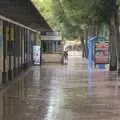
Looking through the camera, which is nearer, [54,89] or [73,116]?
[73,116]

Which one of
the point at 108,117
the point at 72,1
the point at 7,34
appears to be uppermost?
the point at 72,1

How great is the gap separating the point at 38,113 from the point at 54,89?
7191 millimetres

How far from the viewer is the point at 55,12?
2239 inches

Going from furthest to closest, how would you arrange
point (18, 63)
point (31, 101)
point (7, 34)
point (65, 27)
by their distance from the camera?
point (65, 27)
point (18, 63)
point (7, 34)
point (31, 101)

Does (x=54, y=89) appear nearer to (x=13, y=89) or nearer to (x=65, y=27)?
(x=13, y=89)

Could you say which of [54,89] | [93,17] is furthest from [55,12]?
[54,89]

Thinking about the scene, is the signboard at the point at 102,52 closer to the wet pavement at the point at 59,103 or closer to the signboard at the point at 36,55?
the signboard at the point at 36,55

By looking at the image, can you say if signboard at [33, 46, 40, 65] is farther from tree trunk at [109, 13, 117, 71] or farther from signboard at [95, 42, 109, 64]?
tree trunk at [109, 13, 117, 71]

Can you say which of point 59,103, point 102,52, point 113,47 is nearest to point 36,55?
point 102,52

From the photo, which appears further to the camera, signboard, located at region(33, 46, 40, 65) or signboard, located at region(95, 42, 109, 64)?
signboard, located at region(33, 46, 40, 65)

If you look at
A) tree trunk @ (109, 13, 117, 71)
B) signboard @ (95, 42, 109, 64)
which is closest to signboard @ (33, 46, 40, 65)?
signboard @ (95, 42, 109, 64)

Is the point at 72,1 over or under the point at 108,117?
over

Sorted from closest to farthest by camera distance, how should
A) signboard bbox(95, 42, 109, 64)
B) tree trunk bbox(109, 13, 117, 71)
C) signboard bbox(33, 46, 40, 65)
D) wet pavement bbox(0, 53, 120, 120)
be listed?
wet pavement bbox(0, 53, 120, 120)
tree trunk bbox(109, 13, 117, 71)
signboard bbox(95, 42, 109, 64)
signboard bbox(33, 46, 40, 65)

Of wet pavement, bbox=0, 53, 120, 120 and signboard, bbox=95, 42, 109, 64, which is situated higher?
signboard, bbox=95, 42, 109, 64
